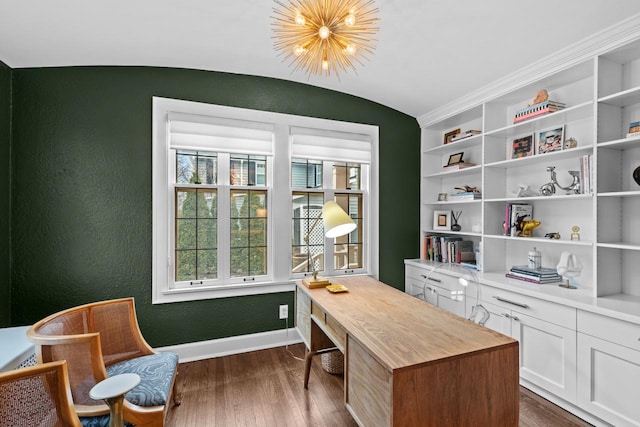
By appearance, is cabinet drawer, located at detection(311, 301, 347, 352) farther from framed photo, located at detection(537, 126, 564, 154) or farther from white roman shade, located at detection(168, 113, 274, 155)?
framed photo, located at detection(537, 126, 564, 154)

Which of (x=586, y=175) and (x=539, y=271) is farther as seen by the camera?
(x=539, y=271)

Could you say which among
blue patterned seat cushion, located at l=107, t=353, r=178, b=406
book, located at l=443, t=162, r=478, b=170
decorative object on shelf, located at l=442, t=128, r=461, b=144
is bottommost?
blue patterned seat cushion, located at l=107, t=353, r=178, b=406

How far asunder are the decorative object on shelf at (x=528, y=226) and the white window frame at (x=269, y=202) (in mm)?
1390

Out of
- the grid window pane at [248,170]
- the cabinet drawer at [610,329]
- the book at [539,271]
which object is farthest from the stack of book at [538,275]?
the grid window pane at [248,170]

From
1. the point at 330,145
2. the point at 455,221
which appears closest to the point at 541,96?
the point at 455,221

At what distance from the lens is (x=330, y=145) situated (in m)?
3.25

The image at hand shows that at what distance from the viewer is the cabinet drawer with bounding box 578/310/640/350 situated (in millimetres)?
1675

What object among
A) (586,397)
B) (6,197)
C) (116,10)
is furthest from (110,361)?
(586,397)

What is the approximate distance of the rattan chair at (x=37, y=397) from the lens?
1.06 metres

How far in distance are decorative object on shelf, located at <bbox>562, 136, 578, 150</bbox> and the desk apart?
5.70ft

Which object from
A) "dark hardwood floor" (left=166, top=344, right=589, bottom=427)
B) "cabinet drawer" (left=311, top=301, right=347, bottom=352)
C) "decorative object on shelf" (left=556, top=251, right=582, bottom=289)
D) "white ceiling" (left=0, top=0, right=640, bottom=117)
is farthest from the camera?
"decorative object on shelf" (left=556, top=251, right=582, bottom=289)

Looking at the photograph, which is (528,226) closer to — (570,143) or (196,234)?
(570,143)

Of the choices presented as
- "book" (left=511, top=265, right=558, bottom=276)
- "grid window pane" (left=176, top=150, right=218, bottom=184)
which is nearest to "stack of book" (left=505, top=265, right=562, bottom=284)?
"book" (left=511, top=265, right=558, bottom=276)

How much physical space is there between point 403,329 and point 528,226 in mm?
1828
